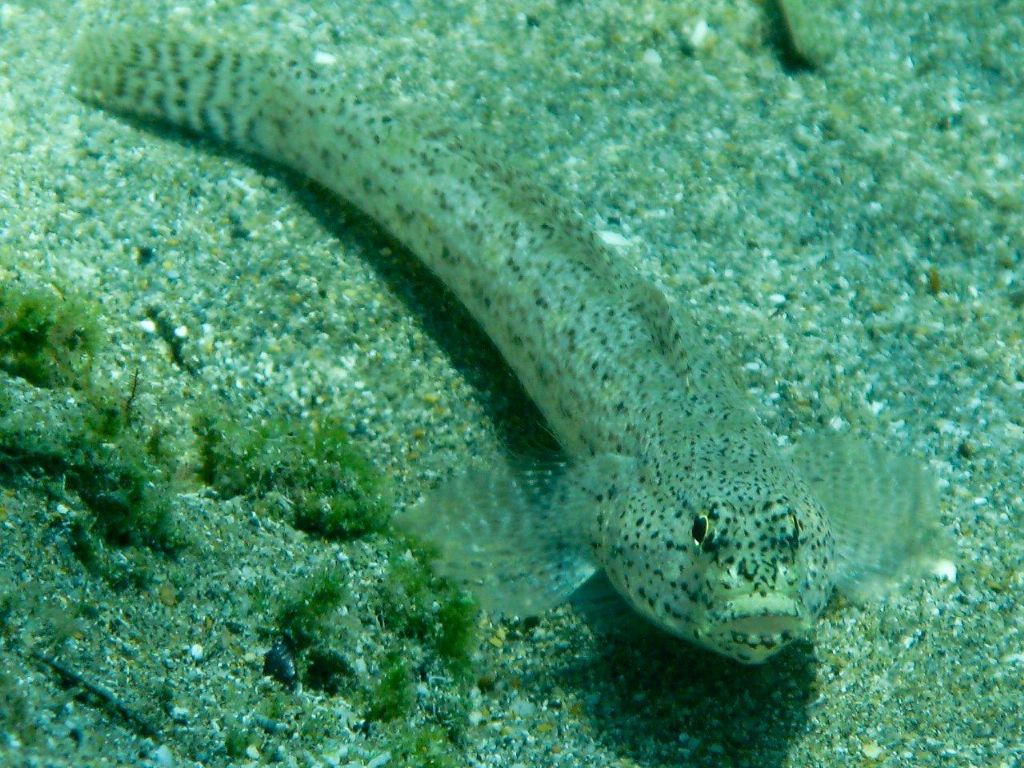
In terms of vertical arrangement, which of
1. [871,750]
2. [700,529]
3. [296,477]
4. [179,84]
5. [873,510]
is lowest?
[871,750]

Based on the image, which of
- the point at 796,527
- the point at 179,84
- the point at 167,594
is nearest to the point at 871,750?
the point at 796,527

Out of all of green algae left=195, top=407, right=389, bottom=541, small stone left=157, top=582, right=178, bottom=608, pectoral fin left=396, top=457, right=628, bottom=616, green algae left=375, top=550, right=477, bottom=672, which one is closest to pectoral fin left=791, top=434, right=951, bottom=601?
pectoral fin left=396, top=457, right=628, bottom=616

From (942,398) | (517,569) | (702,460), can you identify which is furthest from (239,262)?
(942,398)

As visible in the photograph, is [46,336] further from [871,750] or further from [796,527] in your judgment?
[871,750]

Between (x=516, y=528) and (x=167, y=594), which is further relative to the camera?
(x=516, y=528)

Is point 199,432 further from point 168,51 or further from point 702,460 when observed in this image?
point 168,51

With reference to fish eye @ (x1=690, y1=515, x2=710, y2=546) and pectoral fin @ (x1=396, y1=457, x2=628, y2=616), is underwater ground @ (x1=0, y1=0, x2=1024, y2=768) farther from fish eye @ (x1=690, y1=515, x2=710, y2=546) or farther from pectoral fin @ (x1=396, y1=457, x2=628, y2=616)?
fish eye @ (x1=690, y1=515, x2=710, y2=546)

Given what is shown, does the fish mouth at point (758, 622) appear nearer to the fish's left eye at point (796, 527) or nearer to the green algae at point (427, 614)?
the fish's left eye at point (796, 527)
